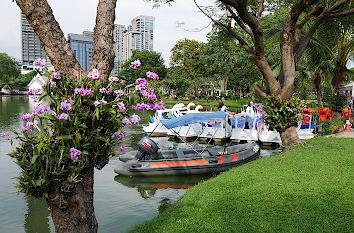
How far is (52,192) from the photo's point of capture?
3201 millimetres

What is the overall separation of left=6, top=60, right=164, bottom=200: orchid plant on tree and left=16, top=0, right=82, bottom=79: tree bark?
0.24 meters

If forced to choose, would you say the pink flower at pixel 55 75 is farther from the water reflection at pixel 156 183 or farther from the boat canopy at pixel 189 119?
the boat canopy at pixel 189 119

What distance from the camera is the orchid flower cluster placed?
9.97 meters

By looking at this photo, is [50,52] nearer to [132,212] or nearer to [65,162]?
[65,162]

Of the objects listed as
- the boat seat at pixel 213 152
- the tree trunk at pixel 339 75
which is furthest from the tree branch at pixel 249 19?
the tree trunk at pixel 339 75

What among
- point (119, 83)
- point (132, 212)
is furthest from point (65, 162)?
point (132, 212)

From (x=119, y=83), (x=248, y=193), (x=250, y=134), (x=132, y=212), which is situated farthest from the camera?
(x=250, y=134)

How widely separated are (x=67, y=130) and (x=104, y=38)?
4.52 ft

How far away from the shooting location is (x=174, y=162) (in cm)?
1030

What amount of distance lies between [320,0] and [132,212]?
388 inches

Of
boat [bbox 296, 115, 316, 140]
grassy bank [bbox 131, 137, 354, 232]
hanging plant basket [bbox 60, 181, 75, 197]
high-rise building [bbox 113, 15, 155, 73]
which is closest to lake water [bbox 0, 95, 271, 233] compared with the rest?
grassy bank [bbox 131, 137, 354, 232]

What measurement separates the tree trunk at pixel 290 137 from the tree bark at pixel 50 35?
8903 mm

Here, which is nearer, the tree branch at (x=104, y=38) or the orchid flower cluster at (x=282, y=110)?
the tree branch at (x=104, y=38)

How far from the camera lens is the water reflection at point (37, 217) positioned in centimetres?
698
